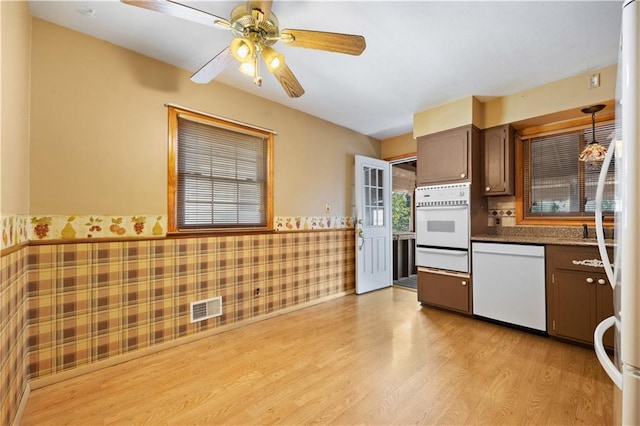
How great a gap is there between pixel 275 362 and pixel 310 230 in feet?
5.79

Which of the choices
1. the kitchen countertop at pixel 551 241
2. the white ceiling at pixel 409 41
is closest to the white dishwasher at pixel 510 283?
the kitchen countertop at pixel 551 241

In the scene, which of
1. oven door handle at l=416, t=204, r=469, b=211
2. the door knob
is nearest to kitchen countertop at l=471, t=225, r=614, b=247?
oven door handle at l=416, t=204, r=469, b=211

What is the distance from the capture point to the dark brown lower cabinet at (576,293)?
231cm

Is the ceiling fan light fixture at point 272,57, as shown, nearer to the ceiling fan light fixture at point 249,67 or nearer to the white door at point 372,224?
the ceiling fan light fixture at point 249,67

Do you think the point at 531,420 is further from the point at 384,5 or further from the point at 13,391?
the point at 13,391

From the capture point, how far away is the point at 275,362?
2.20m

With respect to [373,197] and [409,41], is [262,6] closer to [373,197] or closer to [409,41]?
[409,41]

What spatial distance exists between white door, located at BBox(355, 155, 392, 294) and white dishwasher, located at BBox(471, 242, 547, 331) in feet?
4.90

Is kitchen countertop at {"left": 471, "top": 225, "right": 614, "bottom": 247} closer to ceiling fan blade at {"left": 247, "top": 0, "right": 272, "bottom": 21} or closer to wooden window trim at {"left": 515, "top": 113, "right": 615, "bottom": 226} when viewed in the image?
wooden window trim at {"left": 515, "top": 113, "right": 615, "bottom": 226}

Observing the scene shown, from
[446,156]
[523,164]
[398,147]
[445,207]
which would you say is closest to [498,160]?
[523,164]

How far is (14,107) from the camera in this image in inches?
61.2

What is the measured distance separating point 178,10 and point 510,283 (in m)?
3.42

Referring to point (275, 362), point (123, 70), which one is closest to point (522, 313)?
point (275, 362)

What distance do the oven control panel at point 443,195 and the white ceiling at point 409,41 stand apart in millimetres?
1017
